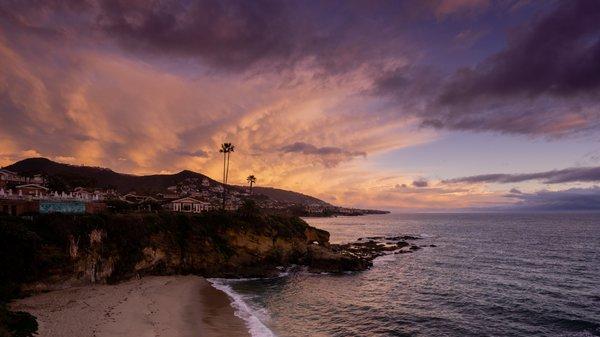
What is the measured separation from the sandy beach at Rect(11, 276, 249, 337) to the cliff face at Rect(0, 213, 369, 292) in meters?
2.52

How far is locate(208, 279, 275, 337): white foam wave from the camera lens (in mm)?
28891

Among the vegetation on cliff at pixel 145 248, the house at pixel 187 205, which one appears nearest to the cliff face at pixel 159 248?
the vegetation on cliff at pixel 145 248

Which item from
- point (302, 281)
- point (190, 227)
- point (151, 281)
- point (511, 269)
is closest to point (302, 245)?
point (302, 281)

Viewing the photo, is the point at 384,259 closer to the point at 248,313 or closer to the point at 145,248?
the point at 248,313

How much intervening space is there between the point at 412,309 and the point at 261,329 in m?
16.1

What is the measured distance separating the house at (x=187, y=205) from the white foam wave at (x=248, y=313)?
38602 millimetres

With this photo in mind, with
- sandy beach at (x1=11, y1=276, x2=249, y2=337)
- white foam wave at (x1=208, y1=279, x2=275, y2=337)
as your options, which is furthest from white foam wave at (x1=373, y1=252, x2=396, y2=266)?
sandy beach at (x1=11, y1=276, x2=249, y2=337)

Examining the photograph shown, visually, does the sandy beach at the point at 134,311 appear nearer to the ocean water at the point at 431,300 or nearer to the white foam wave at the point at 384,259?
the ocean water at the point at 431,300

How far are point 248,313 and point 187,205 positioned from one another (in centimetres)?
5275

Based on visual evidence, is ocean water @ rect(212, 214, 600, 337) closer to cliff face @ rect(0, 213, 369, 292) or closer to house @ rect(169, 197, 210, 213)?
cliff face @ rect(0, 213, 369, 292)

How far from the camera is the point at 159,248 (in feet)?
158

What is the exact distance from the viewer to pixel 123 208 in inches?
2340

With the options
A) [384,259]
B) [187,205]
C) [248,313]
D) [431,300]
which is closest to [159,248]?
[248,313]

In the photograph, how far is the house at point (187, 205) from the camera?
8062 cm
